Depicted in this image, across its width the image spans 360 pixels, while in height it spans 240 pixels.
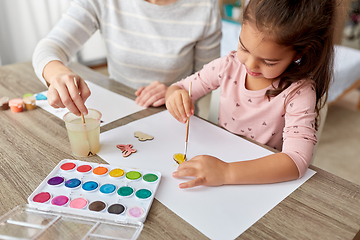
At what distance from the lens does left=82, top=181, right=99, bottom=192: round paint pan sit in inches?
21.3

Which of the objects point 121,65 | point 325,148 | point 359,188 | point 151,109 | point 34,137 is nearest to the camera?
point 359,188

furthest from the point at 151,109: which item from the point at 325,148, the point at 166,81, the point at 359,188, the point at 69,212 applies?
the point at 325,148

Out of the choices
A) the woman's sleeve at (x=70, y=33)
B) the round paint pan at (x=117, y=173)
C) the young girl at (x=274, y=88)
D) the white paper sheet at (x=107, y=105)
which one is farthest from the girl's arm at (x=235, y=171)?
the woman's sleeve at (x=70, y=33)

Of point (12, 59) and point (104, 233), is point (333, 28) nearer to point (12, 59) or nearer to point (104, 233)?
point (104, 233)

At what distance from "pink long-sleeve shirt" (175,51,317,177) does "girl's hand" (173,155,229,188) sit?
6.7 inches

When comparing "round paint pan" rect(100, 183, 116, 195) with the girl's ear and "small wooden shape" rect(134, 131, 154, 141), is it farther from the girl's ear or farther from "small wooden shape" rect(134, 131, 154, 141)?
the girl's ear

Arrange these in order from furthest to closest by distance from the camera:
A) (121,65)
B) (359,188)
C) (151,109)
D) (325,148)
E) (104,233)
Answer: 1. (325,148)
2. (121,65)
3. (151,109)
4. (359,188)
5. (104,233)

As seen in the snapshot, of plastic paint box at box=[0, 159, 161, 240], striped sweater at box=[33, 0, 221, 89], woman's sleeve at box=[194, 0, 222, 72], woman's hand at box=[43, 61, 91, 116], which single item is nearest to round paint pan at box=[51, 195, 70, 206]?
plastic paint box at box=[0, 159, 161, 240]

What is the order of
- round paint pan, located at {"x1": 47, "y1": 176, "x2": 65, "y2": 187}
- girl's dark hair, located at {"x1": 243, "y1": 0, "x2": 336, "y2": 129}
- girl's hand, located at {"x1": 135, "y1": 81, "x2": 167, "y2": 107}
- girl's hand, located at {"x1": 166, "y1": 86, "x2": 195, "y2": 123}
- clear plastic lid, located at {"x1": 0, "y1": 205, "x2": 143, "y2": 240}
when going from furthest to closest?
girl's hand, located at {"x1": 135, "y1": 81, "x2": 167, "y2": 107}
girl's hand, located at {"x1": 166, "y1": 86, "x2": 195, "y2": 123}
girl's dark hair, located at {"x1": 243, "y1": 0, "x2": 336, "y2": 129}
round paint pan, located at {"x1": 47, "y1": 176, "x2": 65, "y2": 187}
clear plastic lid, located at {"x1": 0, "y1": 205, "x2": 143, "y2": 240}

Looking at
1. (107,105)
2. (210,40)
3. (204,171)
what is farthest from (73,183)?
(210,40)

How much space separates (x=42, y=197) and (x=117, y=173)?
0.14 meters

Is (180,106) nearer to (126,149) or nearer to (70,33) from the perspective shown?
(126,149)

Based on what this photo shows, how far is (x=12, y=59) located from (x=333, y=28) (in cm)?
247

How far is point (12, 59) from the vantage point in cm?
243
